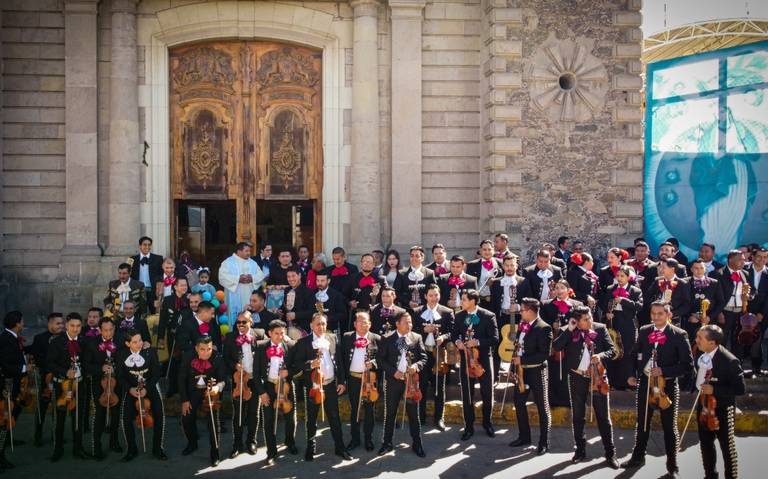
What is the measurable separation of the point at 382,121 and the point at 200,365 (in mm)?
7174

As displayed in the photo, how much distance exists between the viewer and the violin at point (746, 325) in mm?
10492

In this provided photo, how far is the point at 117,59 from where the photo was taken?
1376 cm

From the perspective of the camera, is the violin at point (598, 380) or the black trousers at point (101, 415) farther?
the black trousers at point (101, 415)

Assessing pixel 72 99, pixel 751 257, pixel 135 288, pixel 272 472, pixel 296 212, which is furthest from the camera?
pixel 296 212

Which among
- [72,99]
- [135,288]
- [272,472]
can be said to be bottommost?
[272,472]

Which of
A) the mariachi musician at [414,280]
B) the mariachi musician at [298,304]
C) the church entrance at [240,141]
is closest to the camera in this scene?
the mariachi musician at [298,304]

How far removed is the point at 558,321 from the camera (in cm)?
976

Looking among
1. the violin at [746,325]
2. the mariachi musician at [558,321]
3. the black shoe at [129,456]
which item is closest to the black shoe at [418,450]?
the mariachi musician at [558,321]

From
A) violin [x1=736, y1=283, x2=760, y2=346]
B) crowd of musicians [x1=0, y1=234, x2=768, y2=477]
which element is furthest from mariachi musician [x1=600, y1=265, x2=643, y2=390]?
violin [x1=736, y1=283, x2=760, y2=346]

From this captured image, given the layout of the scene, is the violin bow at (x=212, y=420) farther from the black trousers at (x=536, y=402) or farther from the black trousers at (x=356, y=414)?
the black trousers at (x=536, y=402)

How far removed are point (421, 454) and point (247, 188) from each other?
7639 mm

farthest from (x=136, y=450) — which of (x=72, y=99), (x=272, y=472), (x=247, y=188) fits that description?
(x=72, y=99)

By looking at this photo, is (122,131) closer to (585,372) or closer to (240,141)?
(240,141)

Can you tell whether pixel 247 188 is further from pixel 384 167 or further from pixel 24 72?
pixel 24 72
